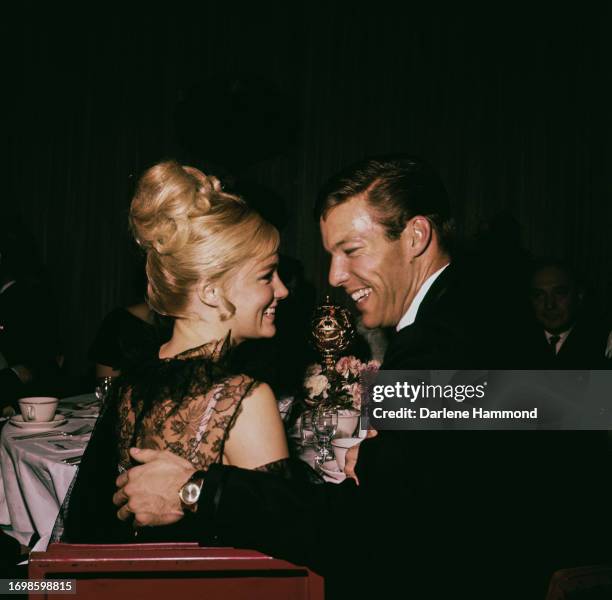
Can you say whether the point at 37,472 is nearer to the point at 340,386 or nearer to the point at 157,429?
the point at 157,429

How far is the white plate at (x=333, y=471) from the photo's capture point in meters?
2.02

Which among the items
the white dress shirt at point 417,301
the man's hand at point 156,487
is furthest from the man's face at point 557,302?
the man's hand at point 156,487

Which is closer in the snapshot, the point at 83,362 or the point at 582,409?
the point at 582,409

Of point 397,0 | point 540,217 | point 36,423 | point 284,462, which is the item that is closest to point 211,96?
point 397,0

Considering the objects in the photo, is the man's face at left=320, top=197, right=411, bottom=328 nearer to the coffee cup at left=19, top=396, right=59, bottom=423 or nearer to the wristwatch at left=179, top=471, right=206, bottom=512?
the wristwatch at left=179, top=471, right=206, bottom=512

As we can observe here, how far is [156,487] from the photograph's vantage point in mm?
1344

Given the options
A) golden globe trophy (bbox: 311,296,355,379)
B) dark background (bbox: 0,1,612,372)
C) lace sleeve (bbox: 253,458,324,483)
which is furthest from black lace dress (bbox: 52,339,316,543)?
dark background (bbox: 0,1,612,372)

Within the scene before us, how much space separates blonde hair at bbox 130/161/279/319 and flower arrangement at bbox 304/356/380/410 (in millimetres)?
863

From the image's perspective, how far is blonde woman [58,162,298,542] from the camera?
1.54 m

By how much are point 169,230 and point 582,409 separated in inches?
44.8

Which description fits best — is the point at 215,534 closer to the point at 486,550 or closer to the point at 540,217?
the point at 486,550

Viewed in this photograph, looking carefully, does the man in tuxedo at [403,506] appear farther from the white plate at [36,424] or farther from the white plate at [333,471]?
the white plate at [36,424]

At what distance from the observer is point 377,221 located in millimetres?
1799

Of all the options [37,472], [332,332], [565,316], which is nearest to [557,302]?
[565,316]
